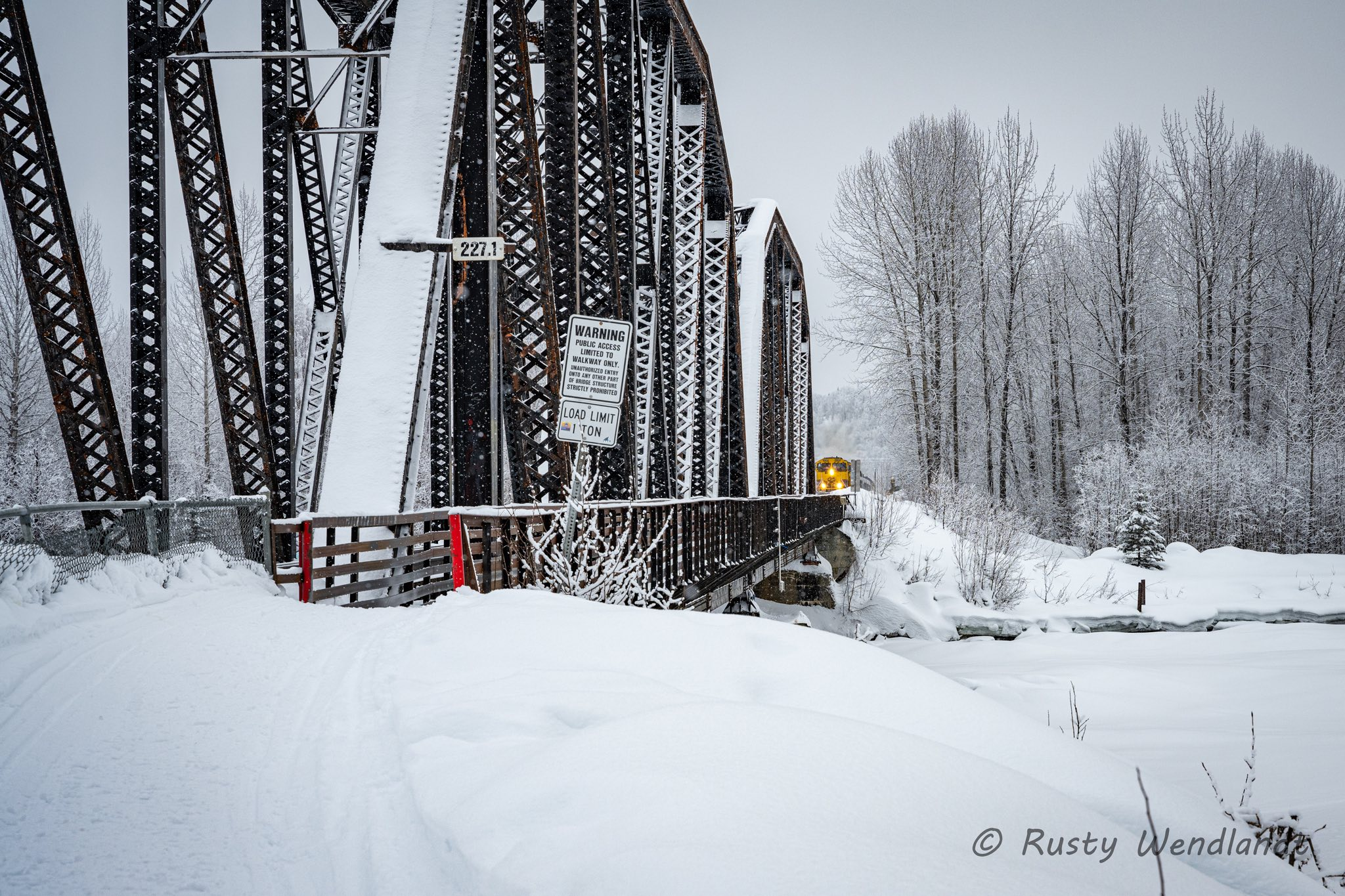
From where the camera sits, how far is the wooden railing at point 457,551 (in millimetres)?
7270

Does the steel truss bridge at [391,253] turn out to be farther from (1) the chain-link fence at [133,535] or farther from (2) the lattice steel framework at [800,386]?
(2) the lattice steel framework at [800,386]

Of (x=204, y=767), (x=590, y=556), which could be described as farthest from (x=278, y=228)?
(x=204, y=767)

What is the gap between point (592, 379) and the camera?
6.38 meters

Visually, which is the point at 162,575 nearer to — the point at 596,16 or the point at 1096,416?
the point at 596,16

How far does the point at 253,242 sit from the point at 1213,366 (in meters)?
38.2

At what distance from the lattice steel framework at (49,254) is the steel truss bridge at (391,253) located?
0.02m

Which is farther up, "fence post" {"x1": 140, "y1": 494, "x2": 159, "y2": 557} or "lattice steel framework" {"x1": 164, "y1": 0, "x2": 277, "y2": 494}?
"lattice steel framework" {"x1": 164, "y1": 0, "x2": 277, "y2": 494}

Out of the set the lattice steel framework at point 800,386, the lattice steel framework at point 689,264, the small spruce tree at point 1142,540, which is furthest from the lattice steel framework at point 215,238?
the lattice steel framework at point 800,386

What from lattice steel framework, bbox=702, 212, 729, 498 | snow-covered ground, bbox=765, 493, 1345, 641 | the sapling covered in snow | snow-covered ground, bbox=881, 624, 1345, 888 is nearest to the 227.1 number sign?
the sapling covered in snow

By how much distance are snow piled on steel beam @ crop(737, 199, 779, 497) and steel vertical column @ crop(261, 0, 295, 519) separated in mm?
11944

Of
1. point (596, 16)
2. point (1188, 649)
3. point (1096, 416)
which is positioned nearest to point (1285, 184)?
point (1096, 416)

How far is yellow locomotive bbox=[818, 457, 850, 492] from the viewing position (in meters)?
45.1

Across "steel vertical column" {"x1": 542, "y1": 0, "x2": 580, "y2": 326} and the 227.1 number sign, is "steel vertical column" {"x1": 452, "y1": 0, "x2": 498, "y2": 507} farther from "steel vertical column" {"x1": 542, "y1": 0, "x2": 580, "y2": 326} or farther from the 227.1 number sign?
the 227.1 number sign

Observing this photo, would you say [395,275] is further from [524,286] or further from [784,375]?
[784,375]
